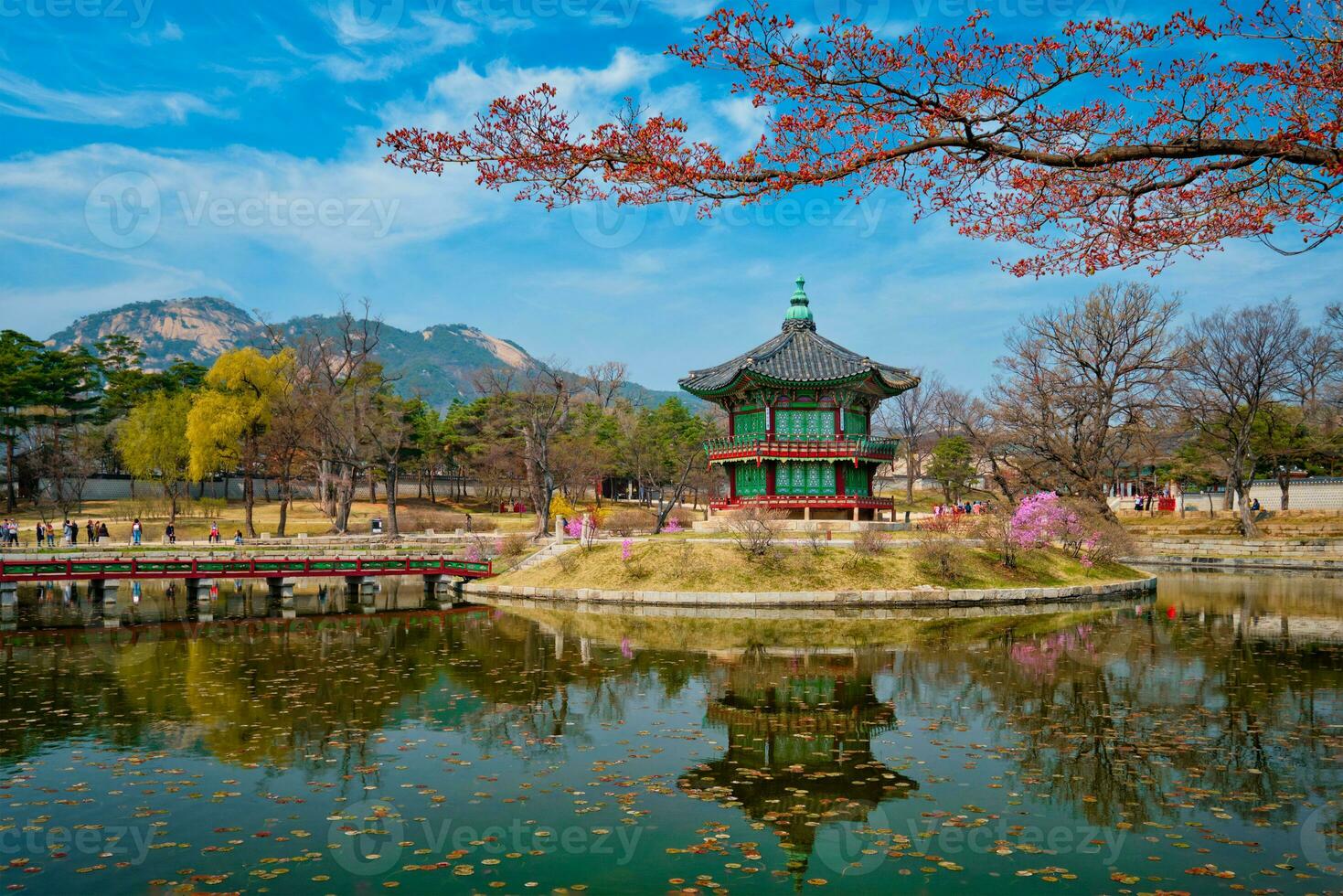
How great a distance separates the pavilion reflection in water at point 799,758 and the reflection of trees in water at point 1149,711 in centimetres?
129

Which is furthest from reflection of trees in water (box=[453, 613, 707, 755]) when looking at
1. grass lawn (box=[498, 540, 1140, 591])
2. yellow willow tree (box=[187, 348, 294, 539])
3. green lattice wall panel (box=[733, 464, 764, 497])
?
yellow willow tree (box=[187, 348, 294, 539])

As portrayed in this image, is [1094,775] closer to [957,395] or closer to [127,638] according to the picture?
[127,638]

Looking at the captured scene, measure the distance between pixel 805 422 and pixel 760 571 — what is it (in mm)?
14883

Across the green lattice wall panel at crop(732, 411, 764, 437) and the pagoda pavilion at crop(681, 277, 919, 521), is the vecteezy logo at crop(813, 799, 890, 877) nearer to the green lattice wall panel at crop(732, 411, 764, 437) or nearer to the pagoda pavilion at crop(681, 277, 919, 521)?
the pagoda pavilion at crop(681, 277, 919, 521)

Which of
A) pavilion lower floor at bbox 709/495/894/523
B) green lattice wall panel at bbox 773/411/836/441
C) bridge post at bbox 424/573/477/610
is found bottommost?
bridge post at bbox 424/573/477/610

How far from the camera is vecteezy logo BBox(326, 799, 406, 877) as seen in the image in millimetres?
7852

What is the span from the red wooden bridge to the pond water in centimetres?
916

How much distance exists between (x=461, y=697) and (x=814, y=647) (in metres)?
8.66

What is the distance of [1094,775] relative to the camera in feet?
33.4

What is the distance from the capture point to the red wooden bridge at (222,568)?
Answer: 95.1 ft

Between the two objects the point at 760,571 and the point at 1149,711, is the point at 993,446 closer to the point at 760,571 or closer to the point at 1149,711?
the point at 760,571

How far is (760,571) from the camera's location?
3005cm

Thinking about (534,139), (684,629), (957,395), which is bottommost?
(684,629)

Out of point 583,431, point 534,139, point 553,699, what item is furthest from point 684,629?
point 583,431
